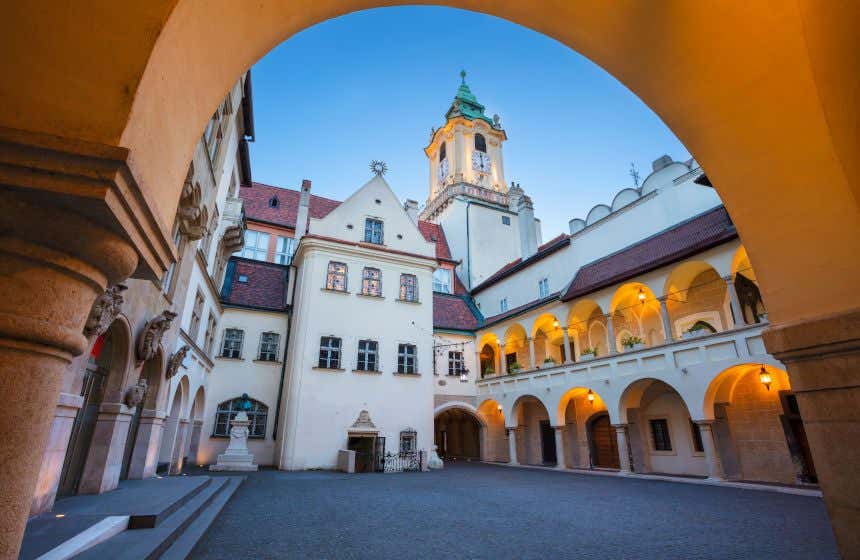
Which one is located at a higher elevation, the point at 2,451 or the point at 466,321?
the point at 466,321

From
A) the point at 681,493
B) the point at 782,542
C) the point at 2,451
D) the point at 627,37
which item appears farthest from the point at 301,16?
the point at 681,493

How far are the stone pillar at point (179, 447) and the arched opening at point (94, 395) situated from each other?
19.7 ft

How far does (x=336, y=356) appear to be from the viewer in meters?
20.2

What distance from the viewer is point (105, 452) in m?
7.81

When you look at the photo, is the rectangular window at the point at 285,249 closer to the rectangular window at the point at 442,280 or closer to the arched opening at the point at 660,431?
the rectangular window at the point at 442,280

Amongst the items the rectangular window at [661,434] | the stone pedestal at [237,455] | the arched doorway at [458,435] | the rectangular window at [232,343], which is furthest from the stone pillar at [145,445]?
the arched doorway at [458,435]

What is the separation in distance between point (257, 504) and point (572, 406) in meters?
16.9

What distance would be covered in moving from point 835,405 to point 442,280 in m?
28.6

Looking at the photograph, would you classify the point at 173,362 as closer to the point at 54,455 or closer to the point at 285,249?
the point at 54,455

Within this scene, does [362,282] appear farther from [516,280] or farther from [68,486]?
[68,486]

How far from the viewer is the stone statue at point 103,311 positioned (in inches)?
237

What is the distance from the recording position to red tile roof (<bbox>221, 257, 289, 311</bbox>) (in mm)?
21391

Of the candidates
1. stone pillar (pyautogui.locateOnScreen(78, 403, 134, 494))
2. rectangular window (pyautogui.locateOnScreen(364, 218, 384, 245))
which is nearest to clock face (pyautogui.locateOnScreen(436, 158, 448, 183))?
Answer: rectangular window (pyautogui.locateOnScreen(364, 218, 384, 245))

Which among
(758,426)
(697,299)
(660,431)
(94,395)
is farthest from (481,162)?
(94,395)
